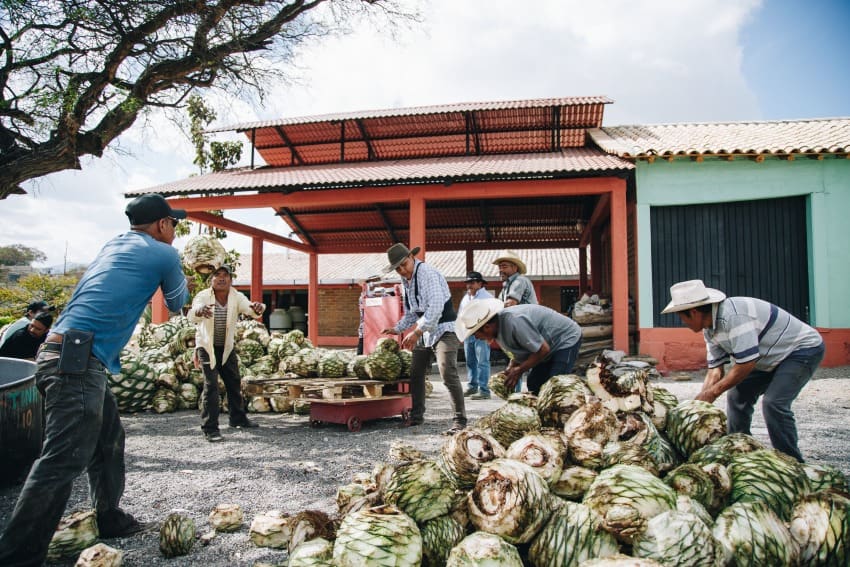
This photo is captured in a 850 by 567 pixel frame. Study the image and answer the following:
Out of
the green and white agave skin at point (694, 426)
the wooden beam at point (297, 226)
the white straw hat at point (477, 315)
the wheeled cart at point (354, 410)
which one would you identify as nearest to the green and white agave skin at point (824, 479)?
the green and white agave skin at point (694, 426)

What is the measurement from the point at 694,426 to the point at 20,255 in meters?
70.6

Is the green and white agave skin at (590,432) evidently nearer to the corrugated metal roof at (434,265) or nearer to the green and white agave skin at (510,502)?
the green and white agave skin at (510,502)

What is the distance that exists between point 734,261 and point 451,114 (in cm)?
669

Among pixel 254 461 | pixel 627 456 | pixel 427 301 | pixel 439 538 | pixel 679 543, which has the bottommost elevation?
pixel 254 461

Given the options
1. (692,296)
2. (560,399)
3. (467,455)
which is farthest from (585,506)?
(692,296)

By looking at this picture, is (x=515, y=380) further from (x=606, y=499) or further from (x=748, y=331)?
(x=606, y=499)

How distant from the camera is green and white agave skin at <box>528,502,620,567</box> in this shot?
1.85m

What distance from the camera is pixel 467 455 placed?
2.28 metres

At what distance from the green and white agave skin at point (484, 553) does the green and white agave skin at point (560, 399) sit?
41.2 inches

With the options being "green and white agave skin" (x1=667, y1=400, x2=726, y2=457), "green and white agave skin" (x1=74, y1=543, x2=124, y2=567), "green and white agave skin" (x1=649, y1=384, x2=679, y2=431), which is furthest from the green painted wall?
"green and white agave skin" (x1=74, y1=543, x2=124, y2=567)

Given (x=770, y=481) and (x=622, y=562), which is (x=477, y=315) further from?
(x=622, y=562)

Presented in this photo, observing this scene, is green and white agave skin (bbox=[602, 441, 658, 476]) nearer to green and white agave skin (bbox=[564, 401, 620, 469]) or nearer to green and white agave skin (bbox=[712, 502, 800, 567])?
green and white agave skin (bbox=[564, 401, 620, 469])

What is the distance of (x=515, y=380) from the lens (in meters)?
4.06

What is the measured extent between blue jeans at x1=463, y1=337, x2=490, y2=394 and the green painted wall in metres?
3.71
